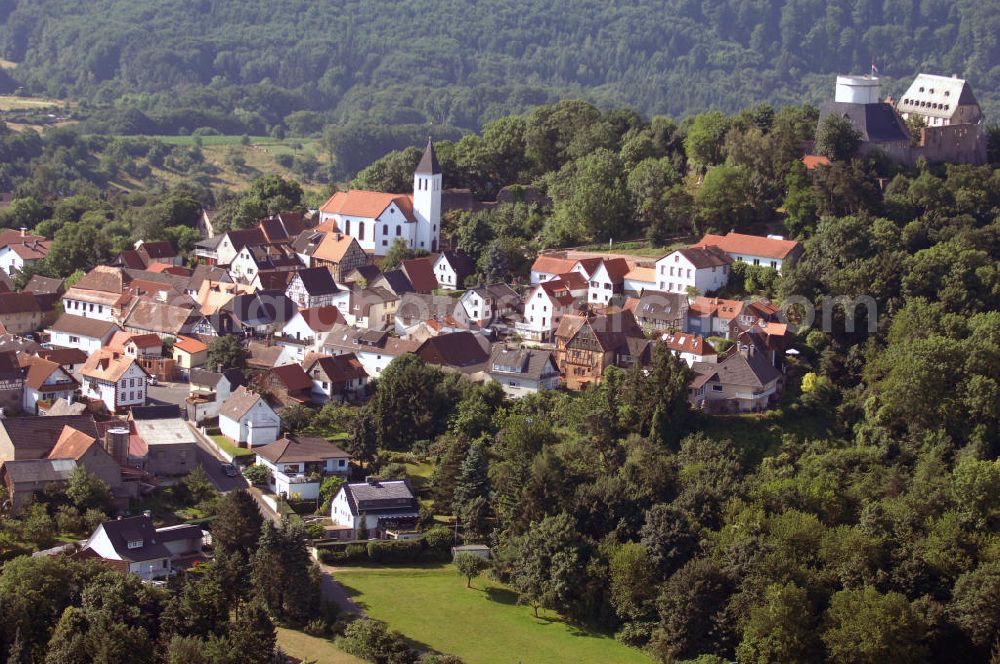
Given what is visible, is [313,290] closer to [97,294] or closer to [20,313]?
[97,294]

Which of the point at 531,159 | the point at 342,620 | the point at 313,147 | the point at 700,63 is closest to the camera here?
the point at 342,620

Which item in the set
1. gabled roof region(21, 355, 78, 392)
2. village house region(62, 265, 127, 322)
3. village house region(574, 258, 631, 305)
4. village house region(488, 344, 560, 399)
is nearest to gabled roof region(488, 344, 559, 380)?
village house region(488, 344, 560, 399)

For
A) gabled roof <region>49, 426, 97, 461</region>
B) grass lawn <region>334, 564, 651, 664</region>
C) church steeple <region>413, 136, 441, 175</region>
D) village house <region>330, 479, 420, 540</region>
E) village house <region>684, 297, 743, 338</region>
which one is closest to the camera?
grass lawn <region>334, 564, 651, 664</region>

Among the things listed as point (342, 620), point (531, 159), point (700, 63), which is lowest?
point (342, 620)

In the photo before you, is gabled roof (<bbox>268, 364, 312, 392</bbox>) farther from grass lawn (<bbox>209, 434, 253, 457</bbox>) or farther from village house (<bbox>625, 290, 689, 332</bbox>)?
village house (<bbox>625, 290, 689, 332</bbox>)

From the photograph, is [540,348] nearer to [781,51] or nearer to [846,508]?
[846,508]

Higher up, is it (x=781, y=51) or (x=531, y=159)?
(x=781, y=51)

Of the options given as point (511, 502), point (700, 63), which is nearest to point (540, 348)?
point (511, 502)
